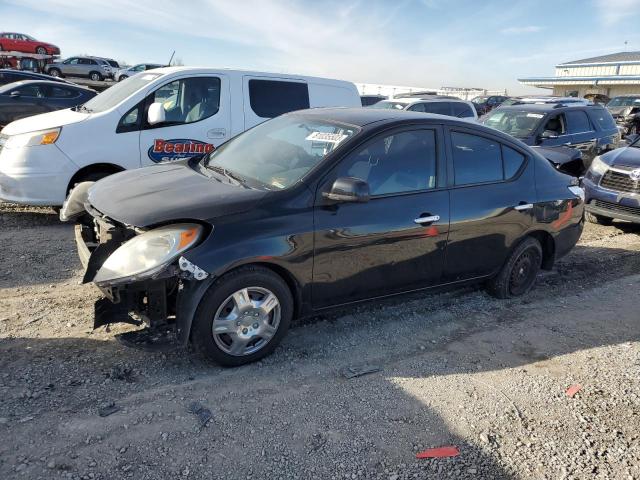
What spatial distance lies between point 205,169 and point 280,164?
2.29ft

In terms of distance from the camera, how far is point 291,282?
368cm

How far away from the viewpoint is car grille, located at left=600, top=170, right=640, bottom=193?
7.77 metres

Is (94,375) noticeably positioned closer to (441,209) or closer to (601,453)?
(441,209)

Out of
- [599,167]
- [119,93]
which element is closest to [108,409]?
[119,93]

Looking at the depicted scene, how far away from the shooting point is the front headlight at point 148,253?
3.19 metres

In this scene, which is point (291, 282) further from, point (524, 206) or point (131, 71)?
point (131, 71)

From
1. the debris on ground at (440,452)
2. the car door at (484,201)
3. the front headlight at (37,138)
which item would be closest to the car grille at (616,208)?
the car door at (484,201)

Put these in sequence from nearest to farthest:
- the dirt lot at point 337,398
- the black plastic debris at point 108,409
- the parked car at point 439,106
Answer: the dirt lot at point 337,398, the black plastic debris at point 108,409, the parked car at point 439,106

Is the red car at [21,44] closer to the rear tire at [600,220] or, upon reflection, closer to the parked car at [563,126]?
the parked car at [563,126]

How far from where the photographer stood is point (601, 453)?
3033 mm

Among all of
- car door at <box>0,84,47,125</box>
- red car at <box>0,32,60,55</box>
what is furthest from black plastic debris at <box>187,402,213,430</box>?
red car at <box>0,32,60,55</box>

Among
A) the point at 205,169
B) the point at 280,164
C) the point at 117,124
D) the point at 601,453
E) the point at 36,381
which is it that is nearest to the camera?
the point at 601,453

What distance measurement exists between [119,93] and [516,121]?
774cm

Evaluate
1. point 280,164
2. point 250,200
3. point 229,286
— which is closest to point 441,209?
point 280,164
